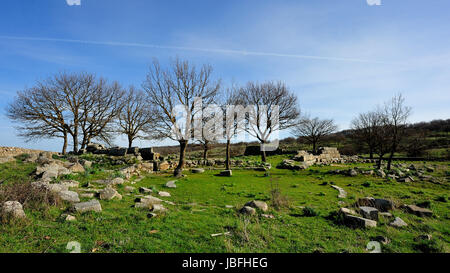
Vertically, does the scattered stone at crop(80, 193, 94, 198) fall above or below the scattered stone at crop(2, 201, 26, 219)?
below

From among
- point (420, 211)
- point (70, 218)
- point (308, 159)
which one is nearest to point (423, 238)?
point (420, 211)

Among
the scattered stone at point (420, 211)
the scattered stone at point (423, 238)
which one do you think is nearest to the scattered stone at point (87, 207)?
the scattered stone at point (423, 238)

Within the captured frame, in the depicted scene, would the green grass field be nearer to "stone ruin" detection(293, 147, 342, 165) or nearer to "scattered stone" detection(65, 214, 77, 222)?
"scattered stone" detection(65, 214, 77, 222)

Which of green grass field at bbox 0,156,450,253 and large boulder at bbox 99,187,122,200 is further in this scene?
large boulder at bbox 99,187,122,200

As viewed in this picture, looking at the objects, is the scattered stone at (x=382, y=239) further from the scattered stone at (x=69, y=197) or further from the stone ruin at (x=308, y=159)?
the stone ruin at (x=308, y=159)

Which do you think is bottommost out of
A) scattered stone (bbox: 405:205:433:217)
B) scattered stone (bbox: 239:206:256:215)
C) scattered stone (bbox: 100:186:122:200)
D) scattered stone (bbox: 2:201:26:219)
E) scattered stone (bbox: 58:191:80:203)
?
scattered stone (bbox: 405:205:433:217)

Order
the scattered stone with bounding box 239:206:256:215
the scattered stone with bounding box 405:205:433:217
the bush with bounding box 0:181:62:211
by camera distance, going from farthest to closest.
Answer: the scattered stone with bounding box 405:205:433:217 < the scattered stone with bounding box 239:206:256:215 < the bush with bounding box 0:181:62:211

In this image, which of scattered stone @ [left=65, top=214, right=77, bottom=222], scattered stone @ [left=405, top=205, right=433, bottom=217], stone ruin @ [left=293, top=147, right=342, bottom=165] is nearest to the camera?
scattered stone @ [left=65, top=214, right=77, bottom=222]

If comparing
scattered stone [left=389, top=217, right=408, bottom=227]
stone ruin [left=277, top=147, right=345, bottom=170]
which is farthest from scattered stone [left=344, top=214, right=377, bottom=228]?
stone ruin [left=277, top=147, right=345, bottom=170]

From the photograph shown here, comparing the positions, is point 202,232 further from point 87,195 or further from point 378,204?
point 378,204

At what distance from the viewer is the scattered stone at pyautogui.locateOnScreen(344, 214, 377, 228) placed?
555 centimetres

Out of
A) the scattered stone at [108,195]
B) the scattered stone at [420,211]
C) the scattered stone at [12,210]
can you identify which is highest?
the scattered stone at [12,210]

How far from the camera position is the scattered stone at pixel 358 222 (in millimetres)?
5551
